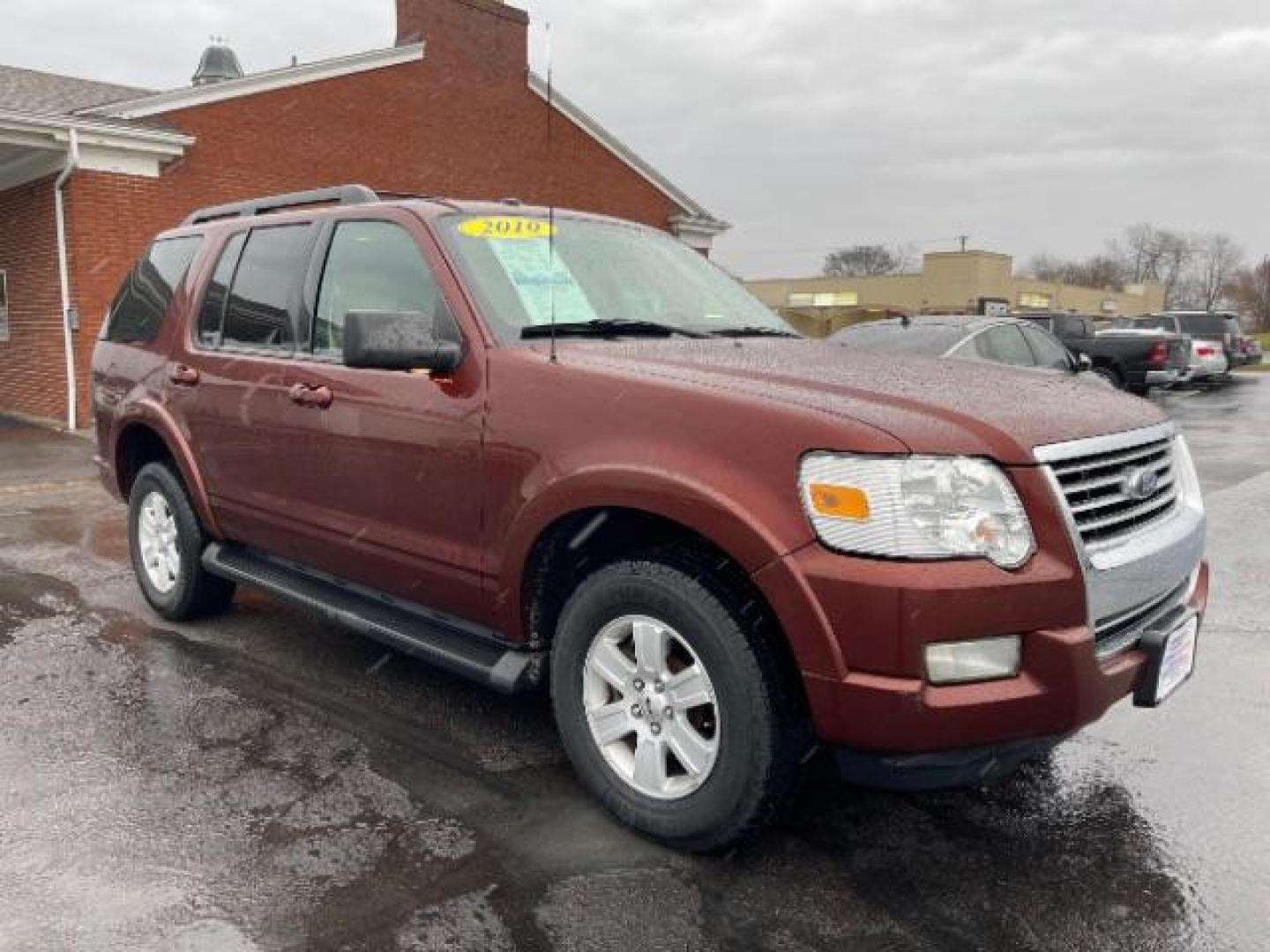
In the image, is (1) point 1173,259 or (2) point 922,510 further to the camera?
(1) point 1173,259

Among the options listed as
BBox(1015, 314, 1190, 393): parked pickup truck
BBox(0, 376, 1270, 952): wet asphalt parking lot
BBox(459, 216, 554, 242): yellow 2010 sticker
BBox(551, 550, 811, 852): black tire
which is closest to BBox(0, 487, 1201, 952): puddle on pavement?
BBox(0, 376, 1270, 952): wet asphalt parking lot

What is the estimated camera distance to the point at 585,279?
371cm

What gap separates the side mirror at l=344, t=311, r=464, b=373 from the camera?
306 cm

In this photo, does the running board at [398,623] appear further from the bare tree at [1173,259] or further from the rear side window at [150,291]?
the bare tree at [1173,259]

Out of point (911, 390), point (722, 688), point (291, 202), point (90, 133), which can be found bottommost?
point (722, 688)

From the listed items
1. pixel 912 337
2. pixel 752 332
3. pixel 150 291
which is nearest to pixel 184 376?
pixel 150 291

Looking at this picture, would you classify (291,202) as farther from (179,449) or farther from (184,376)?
(179,449)

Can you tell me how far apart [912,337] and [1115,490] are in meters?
8.41

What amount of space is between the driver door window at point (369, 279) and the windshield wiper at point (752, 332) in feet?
3.43

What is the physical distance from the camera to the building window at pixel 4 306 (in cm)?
1400

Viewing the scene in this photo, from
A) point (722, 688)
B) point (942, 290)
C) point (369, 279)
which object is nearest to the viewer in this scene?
point (722, 688)

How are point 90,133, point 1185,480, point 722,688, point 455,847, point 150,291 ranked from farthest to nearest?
point 90,133 → point 150,291 → point 1185,480 → point 455,847 → point 722,688

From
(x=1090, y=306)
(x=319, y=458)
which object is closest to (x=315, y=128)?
(x=319, y=458)

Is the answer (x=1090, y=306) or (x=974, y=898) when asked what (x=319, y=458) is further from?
(x=1090, y=306)
